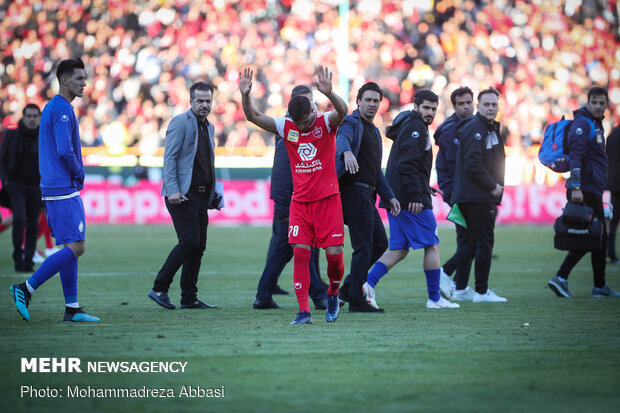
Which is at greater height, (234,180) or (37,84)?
(37,84)

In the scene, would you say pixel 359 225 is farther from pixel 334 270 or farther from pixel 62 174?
pixel 62 174

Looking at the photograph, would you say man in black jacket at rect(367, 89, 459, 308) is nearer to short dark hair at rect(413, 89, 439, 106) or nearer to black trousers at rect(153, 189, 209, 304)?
short dark hair at rect(413, 89, 439, 106)

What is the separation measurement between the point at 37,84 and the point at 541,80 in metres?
16.0

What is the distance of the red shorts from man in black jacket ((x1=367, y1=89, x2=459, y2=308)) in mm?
1505

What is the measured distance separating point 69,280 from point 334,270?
7.08 ft

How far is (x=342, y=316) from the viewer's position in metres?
7.85

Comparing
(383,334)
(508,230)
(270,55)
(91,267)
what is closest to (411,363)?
(383,334)

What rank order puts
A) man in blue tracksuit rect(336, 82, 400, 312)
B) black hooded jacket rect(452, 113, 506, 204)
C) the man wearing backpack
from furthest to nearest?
the man wearing backpack → black hooded jacket rect(452, 113, 506, 204) → man in blue tracksuit rect(336, 82, 400, 312)

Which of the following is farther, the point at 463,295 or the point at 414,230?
the point at 463,295

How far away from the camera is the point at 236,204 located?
23141mm

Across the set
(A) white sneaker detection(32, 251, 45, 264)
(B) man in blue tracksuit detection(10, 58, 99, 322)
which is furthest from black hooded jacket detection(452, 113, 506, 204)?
(A) white sneaker detection(32, 251, 45, 264)

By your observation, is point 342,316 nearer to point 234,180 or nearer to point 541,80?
point 234,180

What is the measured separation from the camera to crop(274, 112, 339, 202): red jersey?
23.3ft

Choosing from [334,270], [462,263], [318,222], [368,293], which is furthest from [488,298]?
[318,222]
